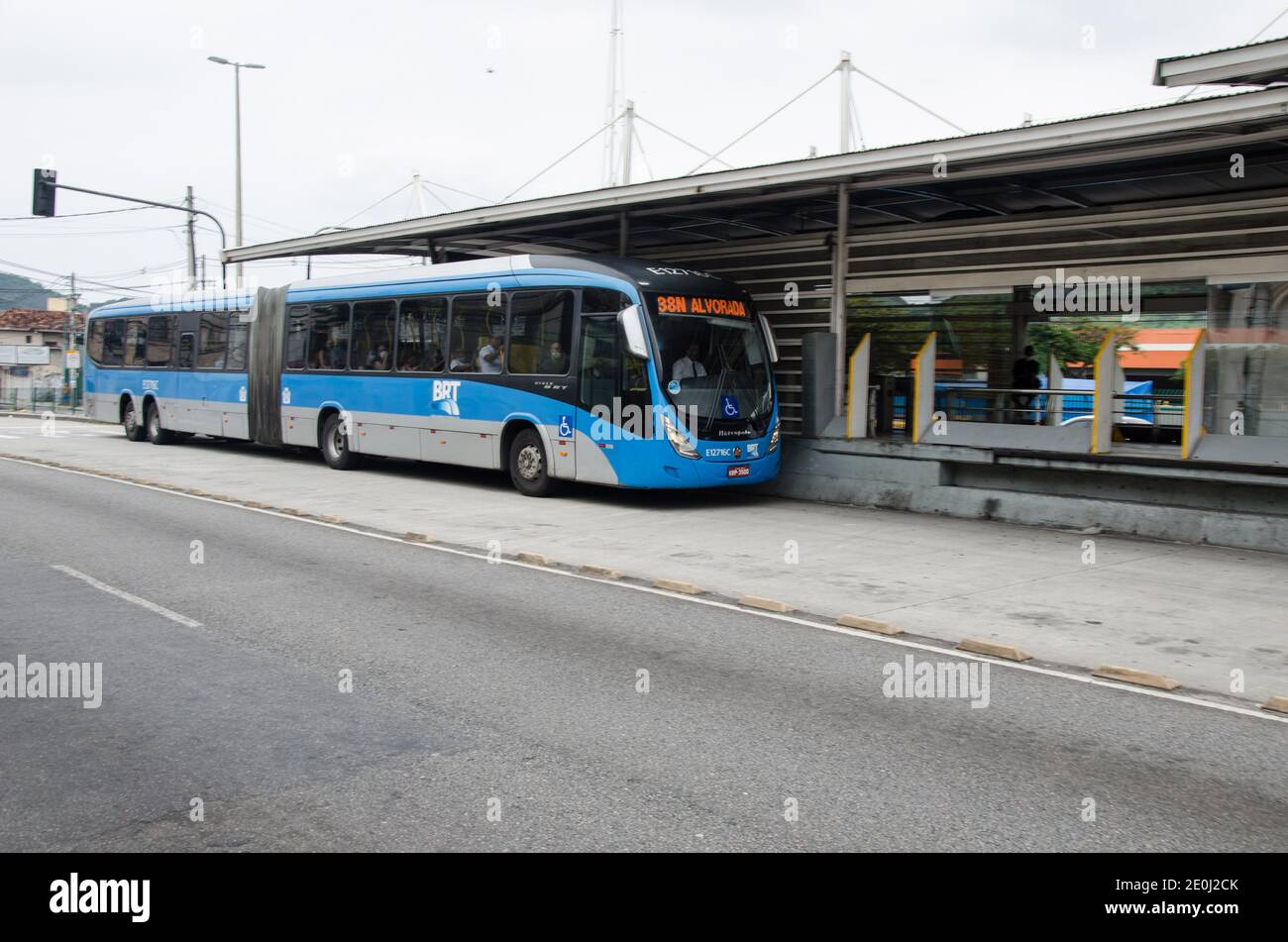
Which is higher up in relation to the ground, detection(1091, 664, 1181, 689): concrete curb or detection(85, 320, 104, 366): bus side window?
detection(85, 320, 104, 366): bus side window

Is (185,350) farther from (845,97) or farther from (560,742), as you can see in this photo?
(560,742)

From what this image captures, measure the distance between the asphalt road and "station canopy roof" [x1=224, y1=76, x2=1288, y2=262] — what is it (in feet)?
23.3

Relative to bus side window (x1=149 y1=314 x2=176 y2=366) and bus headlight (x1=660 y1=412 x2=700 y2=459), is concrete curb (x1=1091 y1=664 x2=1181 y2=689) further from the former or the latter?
bus side window (x1=149 y1=314 x2=176 y2=366)

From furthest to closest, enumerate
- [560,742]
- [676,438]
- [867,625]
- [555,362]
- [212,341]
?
[212,341]
[555,362]
[676,438]
[867,625]
[560,742]

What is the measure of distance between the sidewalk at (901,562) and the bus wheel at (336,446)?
5.07 ft

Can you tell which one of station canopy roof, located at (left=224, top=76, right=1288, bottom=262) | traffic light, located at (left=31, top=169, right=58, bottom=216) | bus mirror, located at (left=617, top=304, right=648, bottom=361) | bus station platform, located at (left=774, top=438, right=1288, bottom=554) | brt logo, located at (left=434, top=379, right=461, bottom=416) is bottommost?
bus station platform, located at (left=774, top=438, right=1288, bottom=554)

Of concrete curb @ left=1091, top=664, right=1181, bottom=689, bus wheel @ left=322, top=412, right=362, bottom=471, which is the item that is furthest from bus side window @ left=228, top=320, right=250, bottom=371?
concrete curb @ left=1091, top=664, right=1181, bottom=689

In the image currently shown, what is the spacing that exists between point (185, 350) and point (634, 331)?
14.3 metres

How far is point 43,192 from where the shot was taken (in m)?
29.8

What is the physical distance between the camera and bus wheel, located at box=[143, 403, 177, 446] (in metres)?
27.2

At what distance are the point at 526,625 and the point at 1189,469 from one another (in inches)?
328

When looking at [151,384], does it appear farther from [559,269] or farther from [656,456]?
[656,456]

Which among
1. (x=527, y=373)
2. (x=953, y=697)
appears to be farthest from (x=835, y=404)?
(x=953, y=697)

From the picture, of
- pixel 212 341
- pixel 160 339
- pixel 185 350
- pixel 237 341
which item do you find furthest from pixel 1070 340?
pixel 160 339
